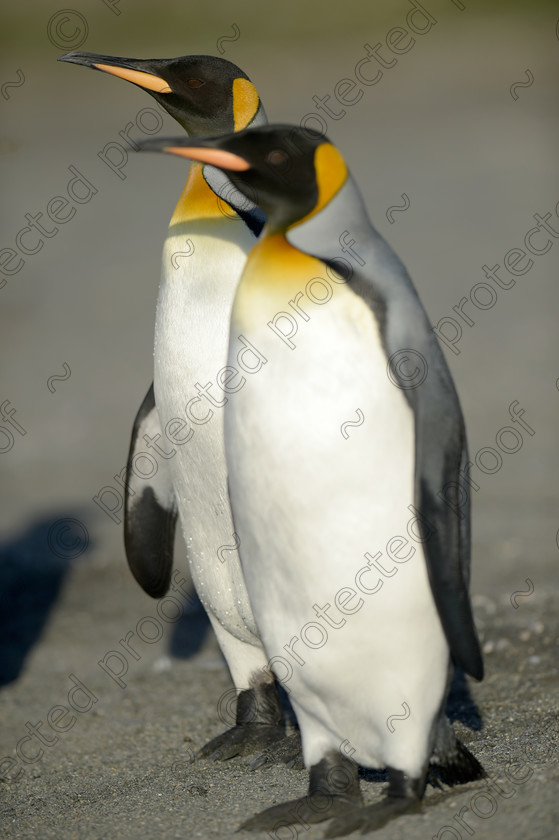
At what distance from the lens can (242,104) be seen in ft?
11.3

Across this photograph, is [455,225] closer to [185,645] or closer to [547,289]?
[547,289]

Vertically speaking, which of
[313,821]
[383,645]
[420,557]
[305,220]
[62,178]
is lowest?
[62,178]

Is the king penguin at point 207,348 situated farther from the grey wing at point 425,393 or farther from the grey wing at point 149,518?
the grey wing at point 425,393

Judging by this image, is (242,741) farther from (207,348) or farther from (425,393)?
(425,393)

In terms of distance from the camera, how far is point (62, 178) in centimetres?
1599

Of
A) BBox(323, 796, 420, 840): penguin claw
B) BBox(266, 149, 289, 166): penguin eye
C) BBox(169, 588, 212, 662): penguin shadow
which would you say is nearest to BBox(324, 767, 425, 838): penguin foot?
BBox(323, 796, 420, 840): penguin claw

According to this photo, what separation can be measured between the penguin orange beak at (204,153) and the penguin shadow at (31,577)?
115 inches

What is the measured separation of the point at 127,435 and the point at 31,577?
2081mm

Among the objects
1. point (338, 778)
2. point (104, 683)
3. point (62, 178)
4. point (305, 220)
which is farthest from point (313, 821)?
point (62, 178)

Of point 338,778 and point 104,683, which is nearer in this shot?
point 338,778

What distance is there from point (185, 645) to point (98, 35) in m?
21.0

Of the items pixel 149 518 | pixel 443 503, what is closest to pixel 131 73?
pixel 149 518

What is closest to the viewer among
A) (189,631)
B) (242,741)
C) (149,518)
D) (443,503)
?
(443,503)

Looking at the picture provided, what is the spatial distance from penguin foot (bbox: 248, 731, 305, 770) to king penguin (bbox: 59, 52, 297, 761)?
15mm
